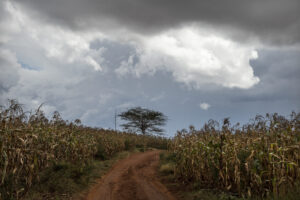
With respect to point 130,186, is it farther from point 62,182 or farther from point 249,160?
point 249,160

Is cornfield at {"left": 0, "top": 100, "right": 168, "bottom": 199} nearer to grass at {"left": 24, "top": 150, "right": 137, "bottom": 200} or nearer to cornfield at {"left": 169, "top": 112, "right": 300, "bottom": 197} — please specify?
grass at {"left": 24, "top": 150, "right": 137, "bottom": 200}

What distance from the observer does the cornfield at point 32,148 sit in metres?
6.36

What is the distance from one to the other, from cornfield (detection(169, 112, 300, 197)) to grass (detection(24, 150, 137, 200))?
164 inches

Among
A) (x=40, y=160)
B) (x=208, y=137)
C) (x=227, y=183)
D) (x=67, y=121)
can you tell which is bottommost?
(x=227, y=183)

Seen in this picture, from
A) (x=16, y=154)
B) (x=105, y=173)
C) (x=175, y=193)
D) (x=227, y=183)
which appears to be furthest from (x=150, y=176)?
(x=16, y=154)

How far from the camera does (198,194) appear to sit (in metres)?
7.91

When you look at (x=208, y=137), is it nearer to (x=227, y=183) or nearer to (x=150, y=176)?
(x=227, y=183)

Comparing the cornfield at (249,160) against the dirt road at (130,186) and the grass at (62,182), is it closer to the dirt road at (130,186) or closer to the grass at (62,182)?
the dirt road at (130,186)

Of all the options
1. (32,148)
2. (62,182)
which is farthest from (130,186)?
(32,148)

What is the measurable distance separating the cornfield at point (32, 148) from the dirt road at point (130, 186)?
5.78 ft

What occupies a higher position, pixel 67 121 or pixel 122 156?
pixel 67 121

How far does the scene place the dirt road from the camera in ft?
27.8

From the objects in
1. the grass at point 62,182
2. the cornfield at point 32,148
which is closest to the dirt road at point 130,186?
the grass at point 62,182

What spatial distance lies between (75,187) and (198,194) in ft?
14.7
